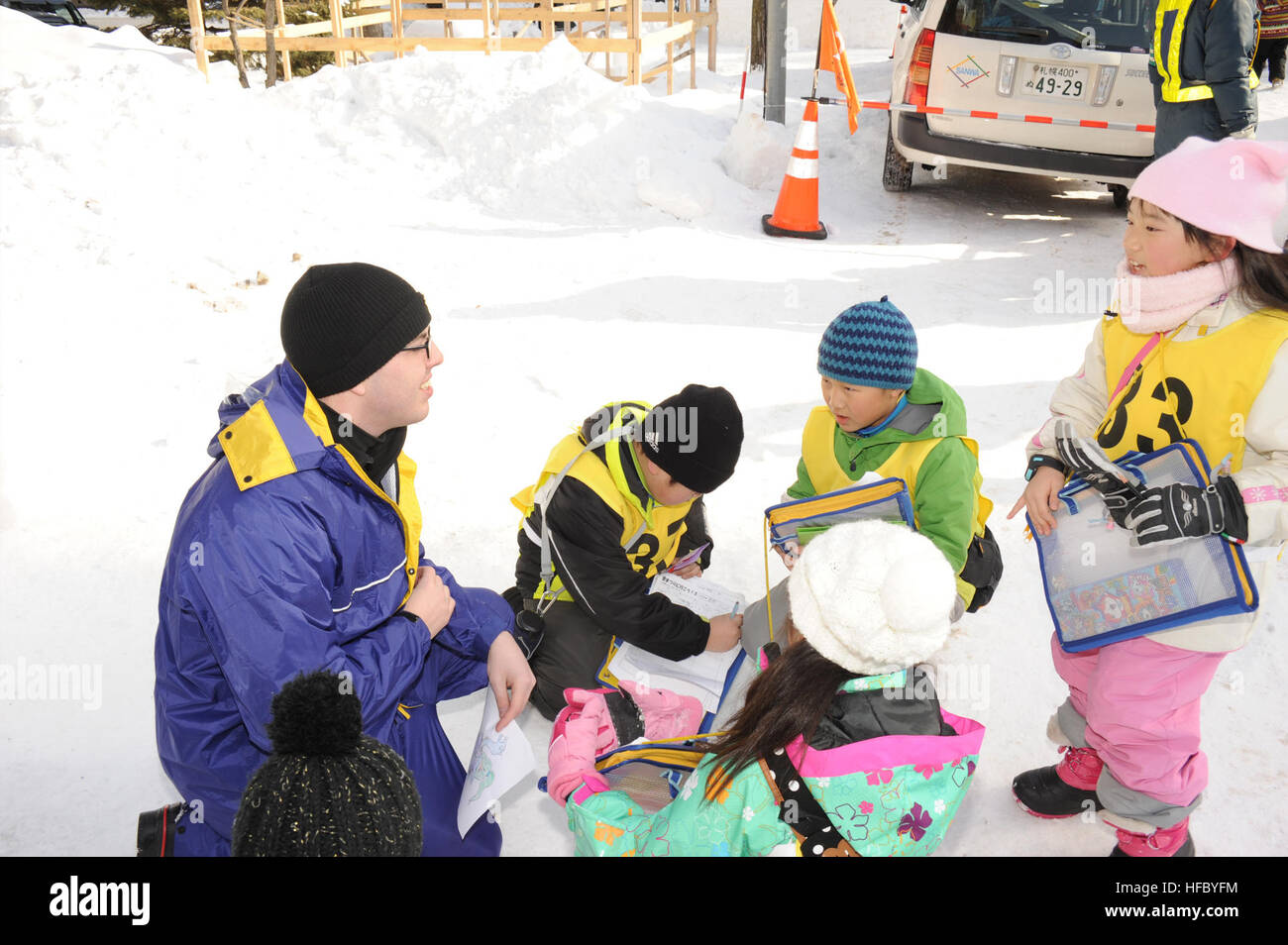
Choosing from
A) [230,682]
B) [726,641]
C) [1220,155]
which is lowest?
[726,641]

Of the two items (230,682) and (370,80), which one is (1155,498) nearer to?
(230,682)

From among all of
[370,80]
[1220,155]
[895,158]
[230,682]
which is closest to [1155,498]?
[1220,155]

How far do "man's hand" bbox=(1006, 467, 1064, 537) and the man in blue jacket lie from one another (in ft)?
5.01

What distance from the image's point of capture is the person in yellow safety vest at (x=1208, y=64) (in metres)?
5.50

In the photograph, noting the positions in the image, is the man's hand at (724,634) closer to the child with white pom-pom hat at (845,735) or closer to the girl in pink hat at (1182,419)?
the girl in pink hat at (1182,419)

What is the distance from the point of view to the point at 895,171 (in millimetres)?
8445

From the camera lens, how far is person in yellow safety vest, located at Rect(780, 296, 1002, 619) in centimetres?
254

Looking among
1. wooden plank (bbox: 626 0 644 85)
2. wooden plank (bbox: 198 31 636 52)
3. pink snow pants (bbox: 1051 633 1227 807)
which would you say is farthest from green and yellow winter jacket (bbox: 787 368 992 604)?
wooden plank (bbox: 626 0 644 85)

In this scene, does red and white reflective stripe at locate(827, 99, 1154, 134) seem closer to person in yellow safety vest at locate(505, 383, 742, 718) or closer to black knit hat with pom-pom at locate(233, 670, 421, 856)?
person in yellow safety vest at locate(505, 383, 742, 718)

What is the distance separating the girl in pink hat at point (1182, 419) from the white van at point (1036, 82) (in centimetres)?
526

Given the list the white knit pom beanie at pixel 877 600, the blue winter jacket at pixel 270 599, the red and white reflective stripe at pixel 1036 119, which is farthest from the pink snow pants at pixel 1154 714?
the red and white reflective stripe at pixel 1036 119

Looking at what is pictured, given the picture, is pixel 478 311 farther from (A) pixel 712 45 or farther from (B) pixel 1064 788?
(A) pixel 712 45

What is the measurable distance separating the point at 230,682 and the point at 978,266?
20.2ft

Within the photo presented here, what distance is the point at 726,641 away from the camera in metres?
2.99
